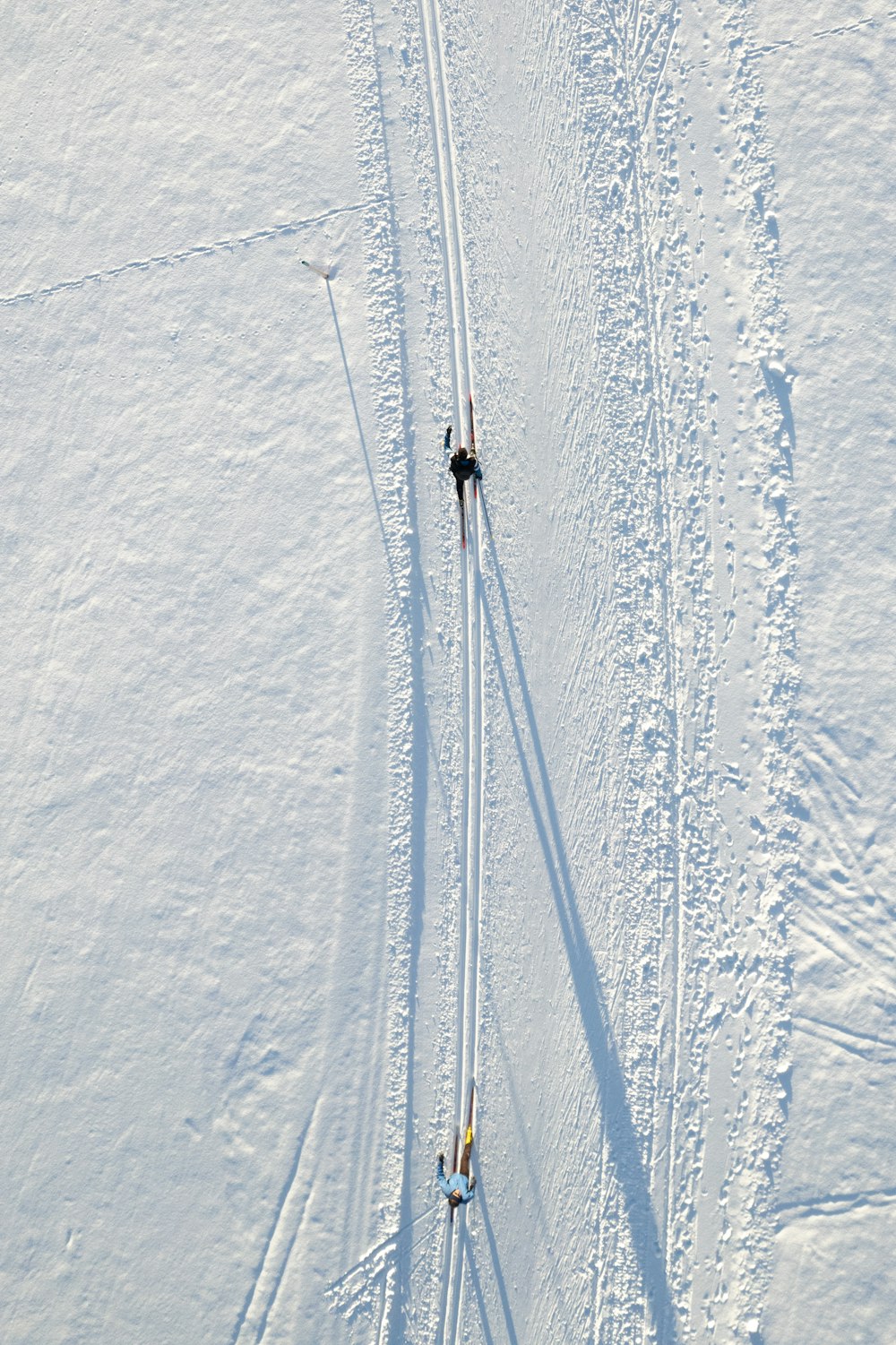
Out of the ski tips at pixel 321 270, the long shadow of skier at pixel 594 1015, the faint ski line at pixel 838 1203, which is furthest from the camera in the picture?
the ski tips at pixel 321 270

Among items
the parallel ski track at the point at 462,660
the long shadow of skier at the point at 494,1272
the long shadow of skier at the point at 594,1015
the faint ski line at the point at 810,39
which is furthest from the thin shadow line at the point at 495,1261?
the faint ski line at the point at 810,39

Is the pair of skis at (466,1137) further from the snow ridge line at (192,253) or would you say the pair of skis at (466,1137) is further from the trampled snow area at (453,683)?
the snow ridge line at (192,253)

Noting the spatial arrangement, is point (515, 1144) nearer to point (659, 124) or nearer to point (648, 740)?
point (648, 740)

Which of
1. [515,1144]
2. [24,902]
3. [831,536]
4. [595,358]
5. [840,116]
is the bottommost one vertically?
[515,1144]

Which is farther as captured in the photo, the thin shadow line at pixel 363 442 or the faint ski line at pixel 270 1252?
the thin shadow line at pixel 363 442

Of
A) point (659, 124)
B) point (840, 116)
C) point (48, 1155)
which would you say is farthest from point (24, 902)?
point (840, 116)
